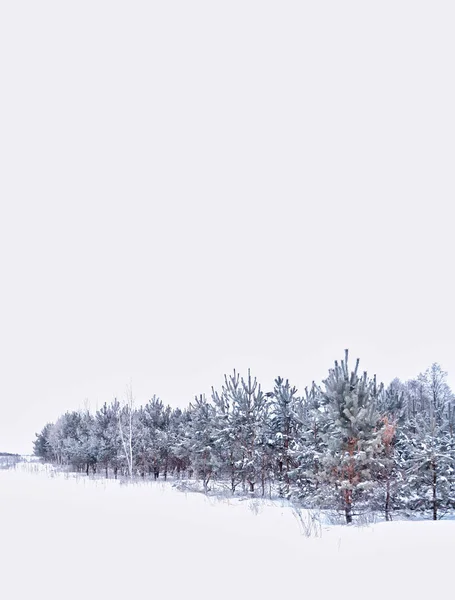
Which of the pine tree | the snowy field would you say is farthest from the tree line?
the snowy field

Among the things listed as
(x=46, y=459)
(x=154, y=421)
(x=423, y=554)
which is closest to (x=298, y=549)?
(x=423, y=554)

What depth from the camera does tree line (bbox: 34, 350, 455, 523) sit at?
14.2m

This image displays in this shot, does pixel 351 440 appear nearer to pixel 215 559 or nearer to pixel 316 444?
pixel 316 444

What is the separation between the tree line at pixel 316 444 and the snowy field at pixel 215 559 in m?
3.90

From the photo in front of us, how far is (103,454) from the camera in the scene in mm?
37375

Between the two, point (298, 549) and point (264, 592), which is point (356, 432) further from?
point (264, 592)

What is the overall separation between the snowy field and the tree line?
390cm

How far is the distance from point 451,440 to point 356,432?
5.71 metres

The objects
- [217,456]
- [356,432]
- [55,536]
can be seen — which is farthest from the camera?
[217,456]

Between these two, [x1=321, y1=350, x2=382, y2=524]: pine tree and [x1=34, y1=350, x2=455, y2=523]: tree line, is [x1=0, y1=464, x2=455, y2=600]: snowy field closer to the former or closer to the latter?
[x1=321, y1=350, x2=382, y2=524]: pine tree

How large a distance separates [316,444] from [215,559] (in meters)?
11.5

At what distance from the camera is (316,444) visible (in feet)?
59.4

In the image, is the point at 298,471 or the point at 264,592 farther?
the point at 298,471

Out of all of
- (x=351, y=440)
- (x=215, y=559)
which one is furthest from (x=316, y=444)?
(x=215, y=559)
